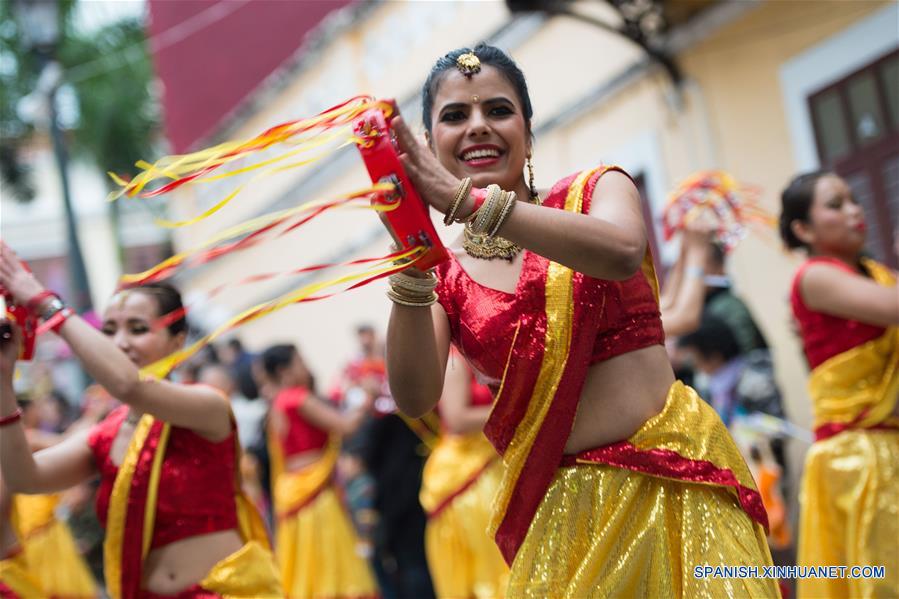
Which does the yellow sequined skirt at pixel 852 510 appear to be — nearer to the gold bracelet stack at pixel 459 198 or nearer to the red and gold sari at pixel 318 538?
the gold bracelet stack at pixel 459 198

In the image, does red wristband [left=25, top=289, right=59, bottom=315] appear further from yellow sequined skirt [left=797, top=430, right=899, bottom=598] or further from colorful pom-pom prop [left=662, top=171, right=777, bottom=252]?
colorful pom-pom prop [left=662, top=171, right=777, bottom=252]

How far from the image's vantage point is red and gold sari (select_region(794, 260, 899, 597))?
426 cm

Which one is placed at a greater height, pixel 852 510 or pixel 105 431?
pixel 105 431

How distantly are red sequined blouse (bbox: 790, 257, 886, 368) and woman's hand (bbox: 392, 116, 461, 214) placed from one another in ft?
8.31

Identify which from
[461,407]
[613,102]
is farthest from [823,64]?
[461,407]

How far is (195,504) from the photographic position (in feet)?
13.6

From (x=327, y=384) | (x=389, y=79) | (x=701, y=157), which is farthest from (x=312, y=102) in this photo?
(x=701, y=157)

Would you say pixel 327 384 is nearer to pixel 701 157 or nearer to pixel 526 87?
pixel 701 157

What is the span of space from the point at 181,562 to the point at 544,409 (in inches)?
68.1

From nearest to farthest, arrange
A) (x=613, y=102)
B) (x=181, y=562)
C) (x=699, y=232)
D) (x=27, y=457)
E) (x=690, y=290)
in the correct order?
1. (x=27, y=457)
2. (x=181, y=562)
3. (x=690, y=290)
4. (x=699, y=232)
5. (x=613, y=102)

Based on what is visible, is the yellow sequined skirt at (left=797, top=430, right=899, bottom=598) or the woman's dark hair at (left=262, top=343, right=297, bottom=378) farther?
the woman's dark hair at (left=262, top=343, right=297, bottom=378)

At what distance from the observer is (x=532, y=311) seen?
2.88 m

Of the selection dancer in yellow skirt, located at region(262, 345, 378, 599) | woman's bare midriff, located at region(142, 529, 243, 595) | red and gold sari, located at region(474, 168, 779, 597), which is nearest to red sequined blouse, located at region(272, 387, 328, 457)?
dancer in yellow skirt, located at region(262, 345, 378, 599)

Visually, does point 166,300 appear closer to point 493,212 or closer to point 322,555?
point 493,212
